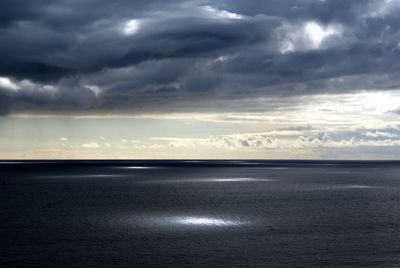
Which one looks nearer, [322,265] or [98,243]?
[322,265]

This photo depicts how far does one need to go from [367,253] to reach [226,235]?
1853cm

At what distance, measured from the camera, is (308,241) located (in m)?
63.4

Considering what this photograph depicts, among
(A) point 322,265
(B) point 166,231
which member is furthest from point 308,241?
(B) point 166,231

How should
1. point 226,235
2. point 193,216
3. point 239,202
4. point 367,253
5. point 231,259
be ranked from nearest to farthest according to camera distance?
point 231,259
point 367,253
point 226,235
point 193,216
point 239,202

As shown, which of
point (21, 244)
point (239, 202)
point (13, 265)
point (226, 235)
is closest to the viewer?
point (13, 265)

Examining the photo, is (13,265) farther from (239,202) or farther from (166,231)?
(239,202)

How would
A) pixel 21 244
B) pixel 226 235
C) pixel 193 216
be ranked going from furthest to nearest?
1. pixel 193 216
2. pixel 226 235
3. pixel 21 244

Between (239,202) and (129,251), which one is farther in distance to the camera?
(239,202)

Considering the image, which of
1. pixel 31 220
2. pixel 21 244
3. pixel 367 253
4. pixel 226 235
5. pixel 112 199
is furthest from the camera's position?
pixel 112 199

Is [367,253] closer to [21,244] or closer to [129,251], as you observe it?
[129,251]

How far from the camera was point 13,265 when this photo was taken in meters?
49.2

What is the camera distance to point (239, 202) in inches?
4631

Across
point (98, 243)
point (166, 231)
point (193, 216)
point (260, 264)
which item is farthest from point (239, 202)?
point (260, 264)

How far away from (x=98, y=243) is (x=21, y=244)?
8347 millimetres
